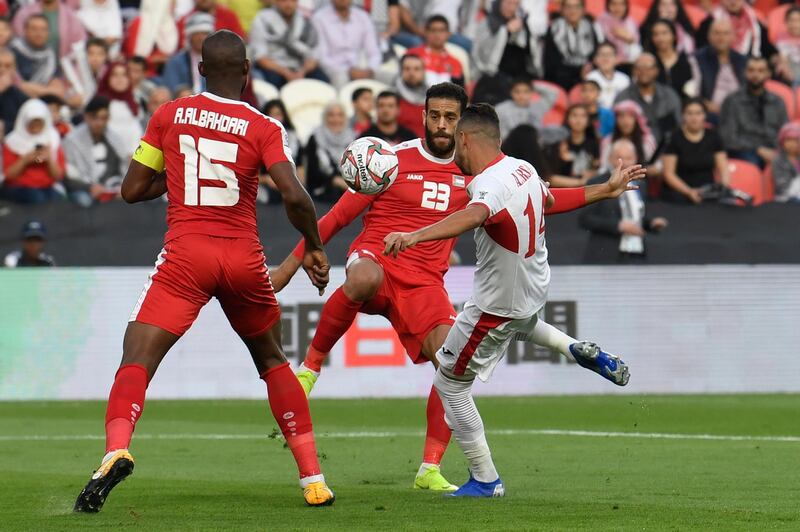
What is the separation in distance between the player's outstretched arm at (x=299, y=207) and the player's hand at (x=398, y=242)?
521mm

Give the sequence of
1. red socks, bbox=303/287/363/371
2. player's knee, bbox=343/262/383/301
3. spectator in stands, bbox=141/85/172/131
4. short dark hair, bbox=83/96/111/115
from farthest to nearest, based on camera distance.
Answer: spectator in stands, bbox=141/85/172/131
short dark hair, bbox=83/96/111/115
red socks, bbox=303/287/363/371
player's knee, bbox=343/262/383/301

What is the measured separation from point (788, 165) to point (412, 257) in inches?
463

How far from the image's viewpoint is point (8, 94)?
1736 centimetres

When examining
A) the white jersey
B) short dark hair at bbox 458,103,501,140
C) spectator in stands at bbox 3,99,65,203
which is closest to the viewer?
the white jersey

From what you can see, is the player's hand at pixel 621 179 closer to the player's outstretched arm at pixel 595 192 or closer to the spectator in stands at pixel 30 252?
the player's outstretched arm at pixel 595 192

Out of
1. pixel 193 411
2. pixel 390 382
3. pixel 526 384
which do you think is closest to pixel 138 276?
pixel 193 411

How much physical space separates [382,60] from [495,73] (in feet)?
5.30

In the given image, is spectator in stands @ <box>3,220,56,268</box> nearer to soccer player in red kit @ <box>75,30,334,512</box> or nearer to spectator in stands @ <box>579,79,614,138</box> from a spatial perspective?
spectator in stands @ <box>579,79,614,138</box>

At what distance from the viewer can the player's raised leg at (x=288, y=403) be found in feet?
23.0

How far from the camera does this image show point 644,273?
55.6 ft

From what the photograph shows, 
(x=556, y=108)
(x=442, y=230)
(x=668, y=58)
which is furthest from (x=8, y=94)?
(x=442, y=230)

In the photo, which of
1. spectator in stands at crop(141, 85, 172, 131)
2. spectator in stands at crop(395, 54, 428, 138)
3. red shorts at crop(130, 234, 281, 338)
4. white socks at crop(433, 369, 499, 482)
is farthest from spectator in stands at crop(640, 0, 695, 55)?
red shorts at crop(130, 234, 281, 338)

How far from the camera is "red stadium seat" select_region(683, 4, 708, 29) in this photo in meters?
20.4

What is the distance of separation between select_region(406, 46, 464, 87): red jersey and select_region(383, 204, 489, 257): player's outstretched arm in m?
11.9
